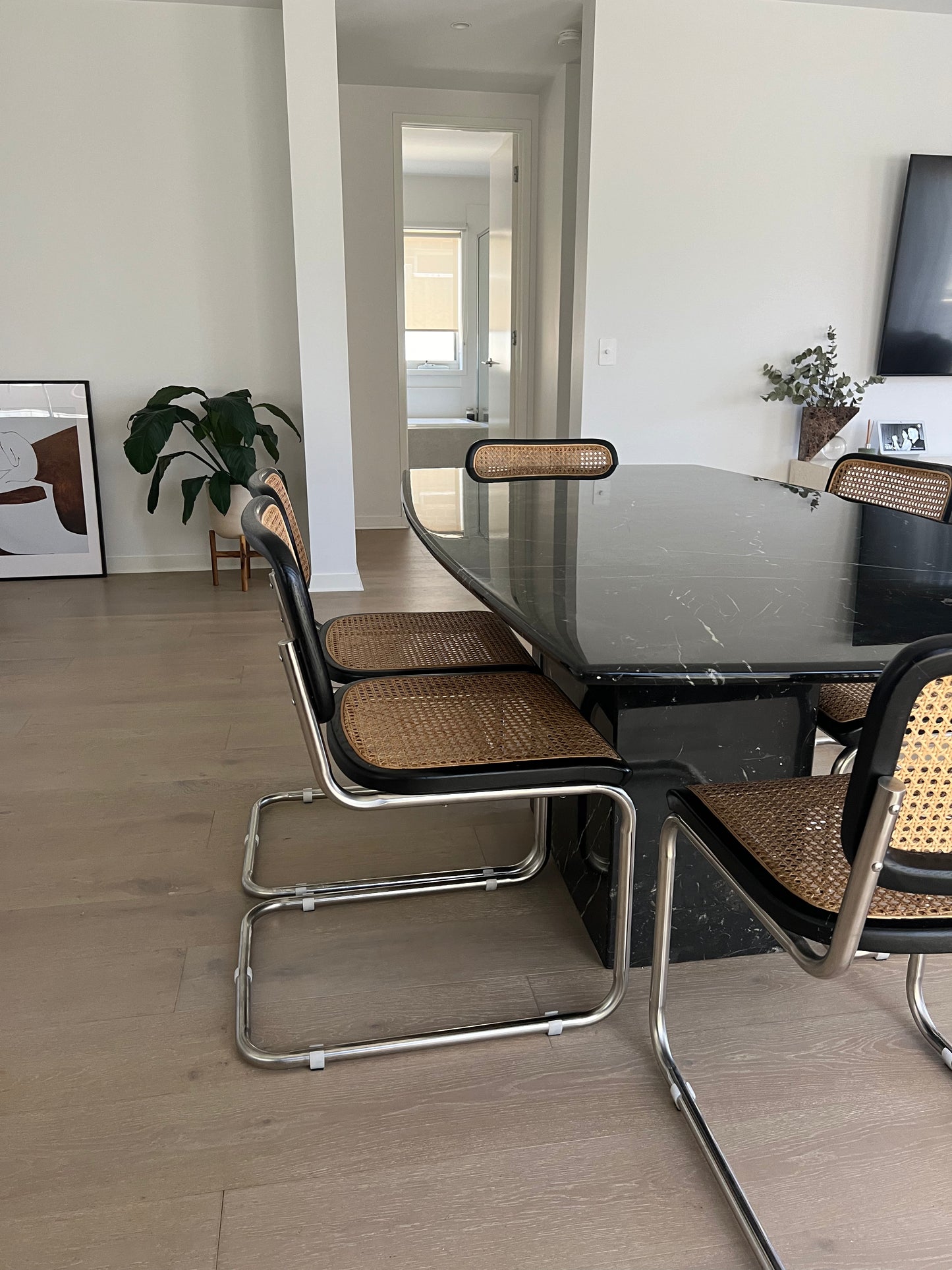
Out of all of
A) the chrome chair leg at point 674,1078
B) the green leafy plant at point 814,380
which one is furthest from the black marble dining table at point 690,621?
the green leafy plant at point 814,380

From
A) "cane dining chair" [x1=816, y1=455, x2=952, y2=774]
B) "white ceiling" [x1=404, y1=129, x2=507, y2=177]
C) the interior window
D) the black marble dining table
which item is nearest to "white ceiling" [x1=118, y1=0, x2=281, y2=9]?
"white ceiling" [x1=404, y1=129, x2=507, y2=177]

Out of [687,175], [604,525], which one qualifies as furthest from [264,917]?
[687,175]

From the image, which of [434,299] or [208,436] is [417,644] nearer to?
[208,436]

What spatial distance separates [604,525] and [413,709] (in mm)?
593

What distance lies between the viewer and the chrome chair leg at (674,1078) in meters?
1.10

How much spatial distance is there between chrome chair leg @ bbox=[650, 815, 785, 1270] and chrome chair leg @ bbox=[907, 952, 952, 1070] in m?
0.39

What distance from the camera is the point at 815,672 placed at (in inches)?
38.9

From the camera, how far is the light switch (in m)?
4.18

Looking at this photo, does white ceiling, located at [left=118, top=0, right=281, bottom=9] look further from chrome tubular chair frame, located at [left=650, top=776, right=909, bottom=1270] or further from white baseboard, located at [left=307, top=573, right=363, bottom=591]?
chrome tubular chair frame, located at [left=650, top=776, right=909, bottom=1270]

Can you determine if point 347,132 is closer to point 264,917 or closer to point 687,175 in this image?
point 687,175

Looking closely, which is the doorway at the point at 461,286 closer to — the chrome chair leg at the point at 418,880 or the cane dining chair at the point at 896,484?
the cane dining chair at the point at 896,484

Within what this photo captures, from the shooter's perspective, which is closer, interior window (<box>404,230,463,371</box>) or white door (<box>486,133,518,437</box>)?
white door (<box>486,133,518,437</box>)

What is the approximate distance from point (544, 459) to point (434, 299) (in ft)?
24.3

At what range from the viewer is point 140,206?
13.8 feet
